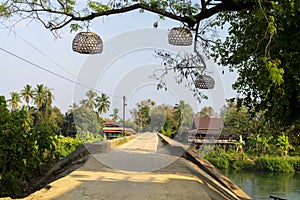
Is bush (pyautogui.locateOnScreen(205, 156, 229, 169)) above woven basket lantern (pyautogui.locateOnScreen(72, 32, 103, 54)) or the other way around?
the other way around

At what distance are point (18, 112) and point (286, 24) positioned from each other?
5.11 metres

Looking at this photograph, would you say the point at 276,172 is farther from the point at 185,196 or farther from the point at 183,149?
the point at 185,196

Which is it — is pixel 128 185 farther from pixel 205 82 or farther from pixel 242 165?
pixel 242 165

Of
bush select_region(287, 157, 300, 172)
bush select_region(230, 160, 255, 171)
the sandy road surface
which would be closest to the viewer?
the sandy road surface

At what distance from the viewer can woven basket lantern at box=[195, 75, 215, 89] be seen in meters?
6.89

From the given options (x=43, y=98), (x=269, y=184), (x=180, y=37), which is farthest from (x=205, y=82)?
(x=43, y=98)

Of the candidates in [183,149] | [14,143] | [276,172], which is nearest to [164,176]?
[14,143]

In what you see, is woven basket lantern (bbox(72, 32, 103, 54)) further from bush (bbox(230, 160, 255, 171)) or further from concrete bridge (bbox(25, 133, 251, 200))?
bush (bbox(230, 160, 255, 171))

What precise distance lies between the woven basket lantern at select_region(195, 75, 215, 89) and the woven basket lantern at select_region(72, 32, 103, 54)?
83.3 inches

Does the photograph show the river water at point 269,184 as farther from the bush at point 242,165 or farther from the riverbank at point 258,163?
the bush at point 242,165

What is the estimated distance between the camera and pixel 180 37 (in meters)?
6.15

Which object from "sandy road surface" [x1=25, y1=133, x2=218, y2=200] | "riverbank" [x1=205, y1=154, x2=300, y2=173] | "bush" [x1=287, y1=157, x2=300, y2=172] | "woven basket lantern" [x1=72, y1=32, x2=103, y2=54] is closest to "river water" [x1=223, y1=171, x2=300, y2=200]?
"riverbank" [x1=205, y1=154, x2=300, y2=173]

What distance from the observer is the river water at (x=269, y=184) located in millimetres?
19033

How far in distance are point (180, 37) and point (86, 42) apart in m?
1.58
